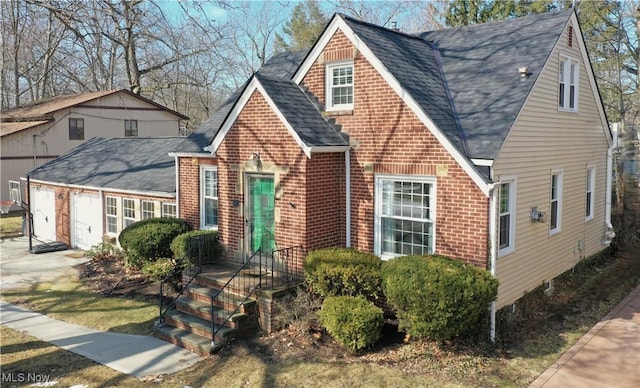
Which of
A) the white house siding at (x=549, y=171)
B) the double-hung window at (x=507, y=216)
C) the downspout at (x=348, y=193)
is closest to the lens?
the double-hung window at (x=507, y=216)

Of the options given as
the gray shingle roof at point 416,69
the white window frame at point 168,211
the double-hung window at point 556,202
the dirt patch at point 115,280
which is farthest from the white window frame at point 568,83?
the dirt patch at point 115,280

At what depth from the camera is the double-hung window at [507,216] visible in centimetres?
1108

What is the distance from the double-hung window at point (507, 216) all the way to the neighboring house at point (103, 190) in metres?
8.69

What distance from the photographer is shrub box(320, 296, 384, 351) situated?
9773 mm

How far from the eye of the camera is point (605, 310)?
12.3m

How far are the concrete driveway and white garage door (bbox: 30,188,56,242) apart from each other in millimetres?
969

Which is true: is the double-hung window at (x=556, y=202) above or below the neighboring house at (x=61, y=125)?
below

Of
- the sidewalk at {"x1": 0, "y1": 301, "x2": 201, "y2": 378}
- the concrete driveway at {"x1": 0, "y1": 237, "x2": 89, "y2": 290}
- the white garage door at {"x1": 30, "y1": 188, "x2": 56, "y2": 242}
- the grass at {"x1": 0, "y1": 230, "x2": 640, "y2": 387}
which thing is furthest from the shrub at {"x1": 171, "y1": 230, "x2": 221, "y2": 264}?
the white garage door at {"x1": 30, "y1": 188, "x2": 56, "y2": 242}

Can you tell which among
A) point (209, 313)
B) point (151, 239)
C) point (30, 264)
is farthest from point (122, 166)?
point (209, 313)

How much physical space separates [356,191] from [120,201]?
10121 mm

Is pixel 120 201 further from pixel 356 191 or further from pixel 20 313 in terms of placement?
pixel 356 191

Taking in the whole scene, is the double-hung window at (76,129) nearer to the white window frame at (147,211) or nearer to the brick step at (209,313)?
the white window frame at (147,211)

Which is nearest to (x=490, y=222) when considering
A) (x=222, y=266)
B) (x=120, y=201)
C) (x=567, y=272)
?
(x=567, y=272)

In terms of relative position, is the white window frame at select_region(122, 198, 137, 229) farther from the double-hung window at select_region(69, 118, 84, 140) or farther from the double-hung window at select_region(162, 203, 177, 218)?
the double-hung window at select_region(69, 118, 84, 140)
